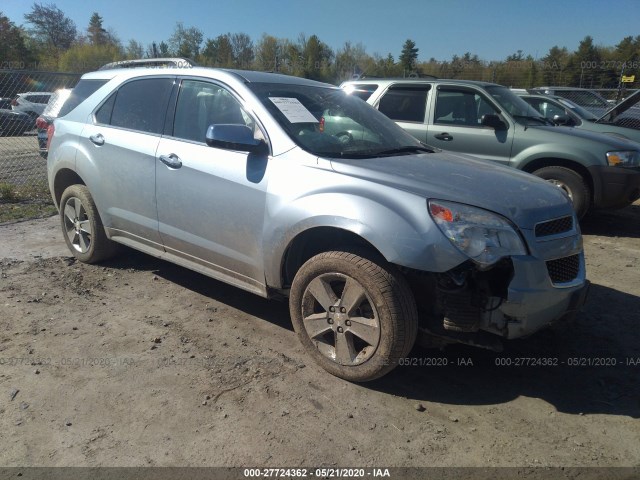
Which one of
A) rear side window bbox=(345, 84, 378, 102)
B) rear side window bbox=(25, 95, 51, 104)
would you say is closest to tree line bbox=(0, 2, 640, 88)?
rear side window bbox=(25, 95, 51, 104)

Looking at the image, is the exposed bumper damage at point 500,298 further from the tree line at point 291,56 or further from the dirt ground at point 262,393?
the tree line at point 291,56

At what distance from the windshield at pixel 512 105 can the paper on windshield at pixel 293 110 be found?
422 centimetres

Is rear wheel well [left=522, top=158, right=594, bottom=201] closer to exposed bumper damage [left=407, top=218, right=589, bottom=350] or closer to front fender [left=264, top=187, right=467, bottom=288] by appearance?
exposed bumper damage [left=407, top=218, right=589, bottom=350]

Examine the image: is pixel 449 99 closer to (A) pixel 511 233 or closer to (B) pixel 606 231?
(B) pixel 606 231

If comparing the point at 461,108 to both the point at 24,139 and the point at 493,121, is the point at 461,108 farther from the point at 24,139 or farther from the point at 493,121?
the point at 24,139

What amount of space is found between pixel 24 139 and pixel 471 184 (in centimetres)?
2055

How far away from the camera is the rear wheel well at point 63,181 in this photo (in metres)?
4.90

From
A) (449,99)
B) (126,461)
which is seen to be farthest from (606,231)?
(126,461)

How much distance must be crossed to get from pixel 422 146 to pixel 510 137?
10.5 ft

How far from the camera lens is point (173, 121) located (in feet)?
12.9

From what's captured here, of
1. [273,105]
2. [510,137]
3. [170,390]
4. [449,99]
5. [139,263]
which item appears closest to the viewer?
[170,390]

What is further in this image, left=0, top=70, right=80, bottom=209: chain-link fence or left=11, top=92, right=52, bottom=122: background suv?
left=11, top=92, right=52, bottom=122: background suv

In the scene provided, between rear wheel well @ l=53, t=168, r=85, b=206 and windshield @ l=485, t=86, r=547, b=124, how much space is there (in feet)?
17.5

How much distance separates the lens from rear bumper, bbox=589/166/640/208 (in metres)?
6.27
